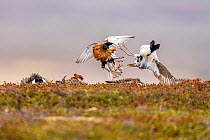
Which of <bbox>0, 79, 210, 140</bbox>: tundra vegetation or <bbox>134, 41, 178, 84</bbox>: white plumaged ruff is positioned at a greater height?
<bbox>134, 41, 178, 84</bbox>: white plumaged ruff

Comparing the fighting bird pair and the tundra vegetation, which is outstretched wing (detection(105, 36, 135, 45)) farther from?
the tundra vegetation

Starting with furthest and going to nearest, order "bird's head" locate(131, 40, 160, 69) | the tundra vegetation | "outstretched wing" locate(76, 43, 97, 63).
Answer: "outstretched wing" locate(76, 43, 97, 63)
"bird's head" locate(131, 40, 160, 69)
the tundra vegetation

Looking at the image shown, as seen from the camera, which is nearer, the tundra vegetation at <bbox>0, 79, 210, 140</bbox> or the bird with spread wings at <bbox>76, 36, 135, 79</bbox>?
the tundra vegetation at <bbox>0, 79, 210, 140</bbox>

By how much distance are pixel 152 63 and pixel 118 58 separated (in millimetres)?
1777

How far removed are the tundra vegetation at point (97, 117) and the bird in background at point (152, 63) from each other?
6.72 m

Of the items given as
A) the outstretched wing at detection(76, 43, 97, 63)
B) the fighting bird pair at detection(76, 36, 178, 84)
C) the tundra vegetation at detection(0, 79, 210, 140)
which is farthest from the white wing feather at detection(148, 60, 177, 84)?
the tundra vegetation at detection(0, 79, 210, 140)

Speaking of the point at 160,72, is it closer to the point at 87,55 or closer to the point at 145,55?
the point at 145,55

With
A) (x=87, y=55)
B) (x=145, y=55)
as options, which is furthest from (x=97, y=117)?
(x=87, y=55)

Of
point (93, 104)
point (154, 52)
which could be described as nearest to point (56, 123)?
point (93, 104)

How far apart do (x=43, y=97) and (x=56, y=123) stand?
5.25 metres

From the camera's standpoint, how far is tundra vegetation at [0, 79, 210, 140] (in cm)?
930

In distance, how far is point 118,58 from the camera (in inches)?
950

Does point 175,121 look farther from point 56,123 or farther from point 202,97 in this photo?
point 202,97

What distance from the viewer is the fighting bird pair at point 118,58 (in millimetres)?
23172
